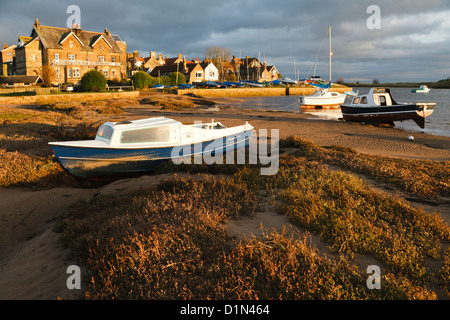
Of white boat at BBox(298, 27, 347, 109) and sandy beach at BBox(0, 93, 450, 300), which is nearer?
sandy beach at BBox(0, 93, 450, 300)

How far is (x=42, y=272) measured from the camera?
524cm

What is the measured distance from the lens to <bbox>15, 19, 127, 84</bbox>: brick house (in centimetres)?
5841

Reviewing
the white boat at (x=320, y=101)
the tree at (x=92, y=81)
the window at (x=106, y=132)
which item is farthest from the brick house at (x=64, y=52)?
the window at (x=106, y=132)

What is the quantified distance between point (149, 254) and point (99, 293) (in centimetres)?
91

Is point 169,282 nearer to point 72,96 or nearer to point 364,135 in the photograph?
point 364,135

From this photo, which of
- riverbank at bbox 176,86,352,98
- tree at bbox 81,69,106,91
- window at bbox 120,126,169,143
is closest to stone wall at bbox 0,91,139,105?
tree at bbox 81,69,106,91

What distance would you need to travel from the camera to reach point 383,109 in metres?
24.9

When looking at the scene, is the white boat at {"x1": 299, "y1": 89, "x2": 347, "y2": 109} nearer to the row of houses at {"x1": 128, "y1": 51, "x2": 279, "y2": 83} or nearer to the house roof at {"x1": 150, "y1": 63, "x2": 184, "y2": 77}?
the row of houses at {"x1": 128, "y1": 51, "x2": 279, "y2": 83}

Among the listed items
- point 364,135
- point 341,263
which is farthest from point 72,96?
point 341,263

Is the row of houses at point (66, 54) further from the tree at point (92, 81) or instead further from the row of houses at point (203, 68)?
the row of houses at point (203, 68)

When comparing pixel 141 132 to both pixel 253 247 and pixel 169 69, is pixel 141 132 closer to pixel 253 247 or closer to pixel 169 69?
pixel 253 247

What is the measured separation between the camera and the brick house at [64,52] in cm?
5841

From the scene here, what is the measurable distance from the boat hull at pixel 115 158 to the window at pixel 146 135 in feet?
1.09

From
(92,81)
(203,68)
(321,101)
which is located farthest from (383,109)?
(203,68)
